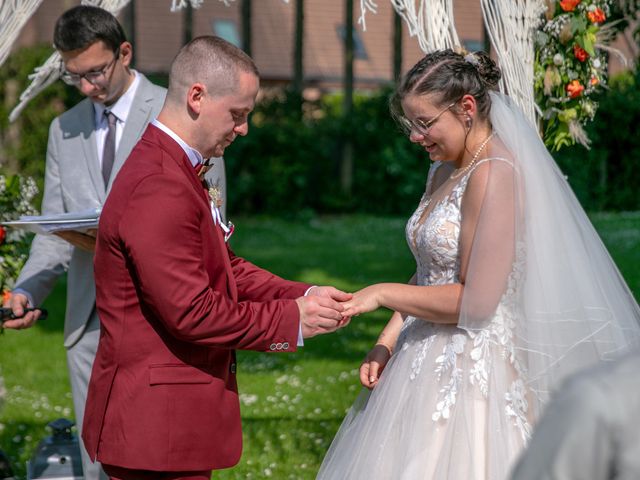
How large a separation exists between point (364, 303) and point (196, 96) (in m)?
0.98

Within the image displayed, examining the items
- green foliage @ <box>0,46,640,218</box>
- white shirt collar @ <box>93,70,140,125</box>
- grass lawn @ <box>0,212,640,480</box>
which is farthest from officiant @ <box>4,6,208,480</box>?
green foliage @ <box>0,46,640,218</box>

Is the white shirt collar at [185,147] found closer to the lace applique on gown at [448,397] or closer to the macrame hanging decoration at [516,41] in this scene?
the lace applique on gown at [448,397]

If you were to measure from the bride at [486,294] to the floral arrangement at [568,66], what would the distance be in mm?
876

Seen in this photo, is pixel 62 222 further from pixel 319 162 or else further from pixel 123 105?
pixel 319 162

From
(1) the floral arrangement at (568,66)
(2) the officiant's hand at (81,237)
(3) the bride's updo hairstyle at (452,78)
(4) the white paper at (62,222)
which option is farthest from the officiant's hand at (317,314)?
(1) the floral arrangement at (568,66)

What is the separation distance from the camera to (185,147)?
3312mm

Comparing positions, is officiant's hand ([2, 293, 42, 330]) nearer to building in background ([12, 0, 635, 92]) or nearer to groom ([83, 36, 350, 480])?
groom ([83, 36, 350, 480])

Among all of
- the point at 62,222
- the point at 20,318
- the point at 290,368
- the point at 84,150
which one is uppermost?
the point at 84,150

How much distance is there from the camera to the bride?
11.6 ft

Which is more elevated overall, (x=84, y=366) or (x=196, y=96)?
(x=196, y=96)

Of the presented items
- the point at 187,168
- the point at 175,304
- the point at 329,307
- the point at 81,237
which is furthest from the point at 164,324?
the point at 81,237

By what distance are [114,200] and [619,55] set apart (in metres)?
2.83

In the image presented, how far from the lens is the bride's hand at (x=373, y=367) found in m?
4.02

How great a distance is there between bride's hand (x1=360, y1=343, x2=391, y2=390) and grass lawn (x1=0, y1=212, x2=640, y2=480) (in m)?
2.14
